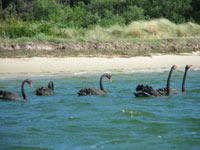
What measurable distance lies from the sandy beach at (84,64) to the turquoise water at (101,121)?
2585 millimetres

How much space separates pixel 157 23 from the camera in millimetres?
24719

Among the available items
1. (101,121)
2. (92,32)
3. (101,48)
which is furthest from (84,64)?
(101,121)

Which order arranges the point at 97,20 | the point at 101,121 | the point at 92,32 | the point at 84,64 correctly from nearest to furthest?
1. the point at 101,121
2. the point at 84,64
3. the point at 92,32
4. the point at 97,20

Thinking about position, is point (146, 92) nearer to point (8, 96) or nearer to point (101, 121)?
point (101, 121)

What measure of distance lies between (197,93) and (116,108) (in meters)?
4.01

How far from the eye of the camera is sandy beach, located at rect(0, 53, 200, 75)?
17344 millimetres

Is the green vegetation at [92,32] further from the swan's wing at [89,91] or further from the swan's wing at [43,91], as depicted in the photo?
the swan's wing at [89,91]

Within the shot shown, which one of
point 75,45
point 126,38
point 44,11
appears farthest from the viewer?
point 44,11

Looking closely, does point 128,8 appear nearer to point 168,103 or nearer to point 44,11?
point 44,11

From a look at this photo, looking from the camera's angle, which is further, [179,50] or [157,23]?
[157,23]

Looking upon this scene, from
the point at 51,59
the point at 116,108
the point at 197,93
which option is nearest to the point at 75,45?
the point at 51,59

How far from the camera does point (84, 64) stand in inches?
719

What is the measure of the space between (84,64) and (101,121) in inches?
346

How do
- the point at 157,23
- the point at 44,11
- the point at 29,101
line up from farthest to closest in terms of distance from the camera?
the point at 44,11
the point at 157,23
the point at 29,101
